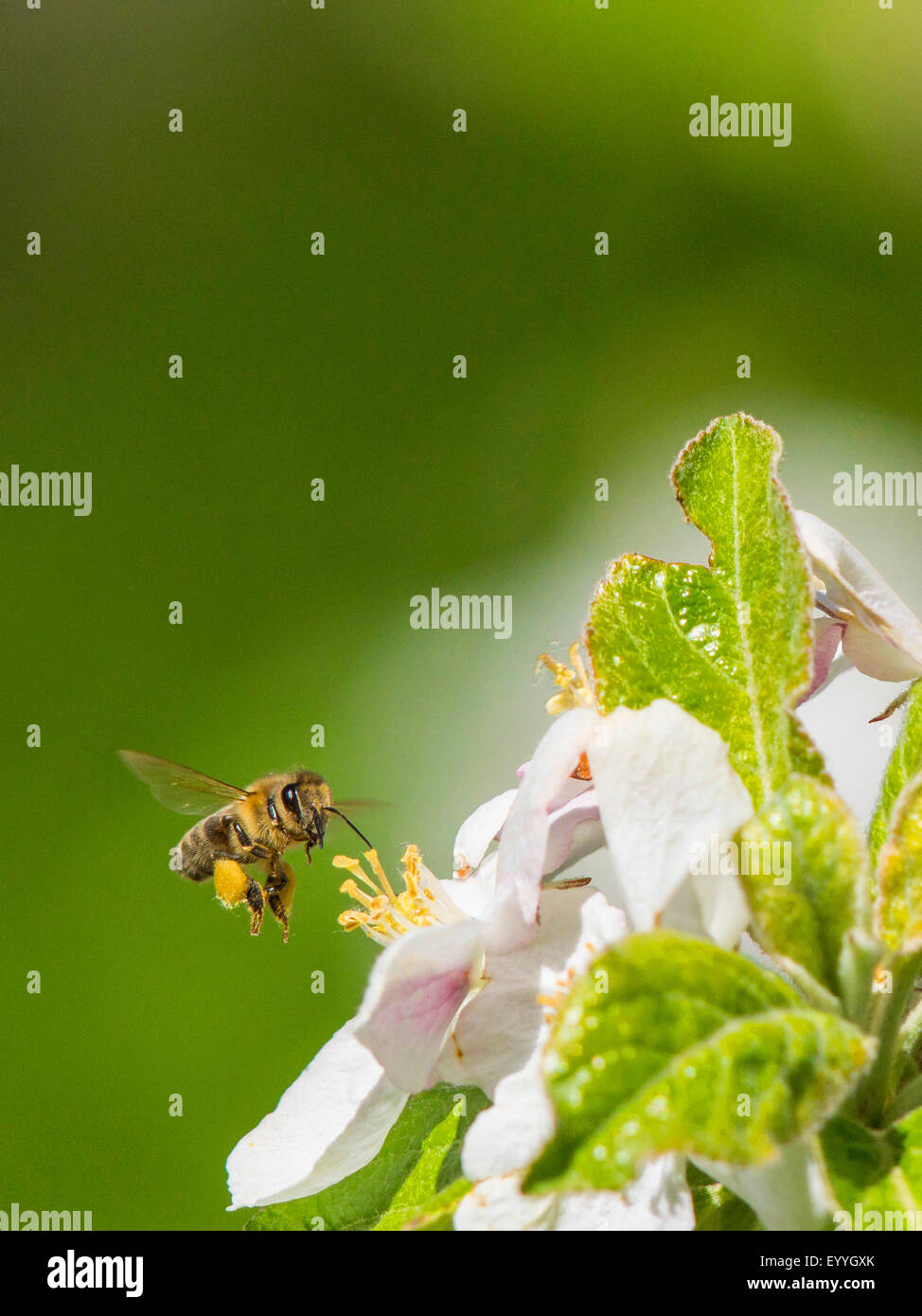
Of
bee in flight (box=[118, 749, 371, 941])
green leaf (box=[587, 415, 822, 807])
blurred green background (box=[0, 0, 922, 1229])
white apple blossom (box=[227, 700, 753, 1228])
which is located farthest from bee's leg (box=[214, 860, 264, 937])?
blurred green background (box=[0, 0, 922, 1229])

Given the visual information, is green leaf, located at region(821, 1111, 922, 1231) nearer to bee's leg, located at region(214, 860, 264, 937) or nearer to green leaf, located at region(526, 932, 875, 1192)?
green leaf, located at region(526, 932, 875, 1192)

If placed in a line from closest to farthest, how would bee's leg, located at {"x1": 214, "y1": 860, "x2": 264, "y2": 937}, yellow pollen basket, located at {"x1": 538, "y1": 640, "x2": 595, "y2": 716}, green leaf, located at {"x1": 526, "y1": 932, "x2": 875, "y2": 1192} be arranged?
green leaf, located at {"x1": 526, "y1": 932, "x2": 875, "y2": 1192}, yellow pollen basket, located at {"x1": 538, "y1": 640, "x2": 595, "y2": 716}, bee's leg, located at {"x1": 214, "y1": 860, "x2": 264, "y2": 937}

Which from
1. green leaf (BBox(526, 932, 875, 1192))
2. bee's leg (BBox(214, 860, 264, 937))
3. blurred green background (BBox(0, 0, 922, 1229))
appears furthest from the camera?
blurred green background (BBox(0, 0, 922, 1229))

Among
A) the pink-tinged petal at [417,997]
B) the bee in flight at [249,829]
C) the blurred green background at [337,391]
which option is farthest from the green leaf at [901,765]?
the blurred green background at [337,391]

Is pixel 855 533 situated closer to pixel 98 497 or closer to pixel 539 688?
pixel 539 688

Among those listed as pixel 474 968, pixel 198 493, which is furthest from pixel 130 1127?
pixel 474 968

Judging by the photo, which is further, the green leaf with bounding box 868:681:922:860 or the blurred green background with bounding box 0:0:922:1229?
the blurred green background with bounding box 0:0:922:1229

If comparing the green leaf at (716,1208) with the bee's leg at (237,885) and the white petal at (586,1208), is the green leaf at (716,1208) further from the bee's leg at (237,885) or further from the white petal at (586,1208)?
the bee's leg at (237,885)
